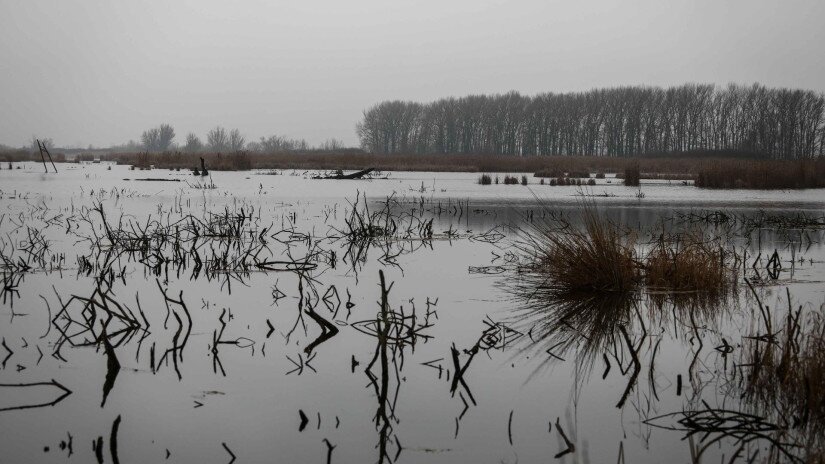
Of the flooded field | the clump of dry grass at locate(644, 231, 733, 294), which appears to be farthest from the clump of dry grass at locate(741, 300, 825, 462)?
the clump of dry grass at locate(644, 231, 733, 294)

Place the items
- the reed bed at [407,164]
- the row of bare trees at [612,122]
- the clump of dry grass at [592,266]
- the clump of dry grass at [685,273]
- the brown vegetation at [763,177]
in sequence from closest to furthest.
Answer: the clump of dry grass at [592,266] → the clump of dry grass at [685,273] → the brown vegetation at [763,177] → the reed bed at [407,164] → the row of bare trees at [612,122]

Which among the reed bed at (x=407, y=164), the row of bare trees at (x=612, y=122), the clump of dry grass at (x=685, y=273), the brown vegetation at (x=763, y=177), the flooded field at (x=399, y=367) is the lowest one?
the flooded field at (x=399, y=367)

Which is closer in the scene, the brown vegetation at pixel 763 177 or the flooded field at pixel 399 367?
the flooded field at pixel 399 367

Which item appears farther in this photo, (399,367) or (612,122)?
(612,122)

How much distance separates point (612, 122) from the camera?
80.0m

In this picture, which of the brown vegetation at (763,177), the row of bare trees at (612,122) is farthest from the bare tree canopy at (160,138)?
the brown vegetation at (763,177)

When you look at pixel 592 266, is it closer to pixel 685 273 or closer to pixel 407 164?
pixel 685 273

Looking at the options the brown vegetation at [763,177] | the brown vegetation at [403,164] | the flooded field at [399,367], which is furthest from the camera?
the brown vegetation at [403,164]

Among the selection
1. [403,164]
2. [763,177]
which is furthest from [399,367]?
[403,164]

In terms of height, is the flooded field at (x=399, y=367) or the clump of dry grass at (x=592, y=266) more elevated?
the clump of dry grass at (x=592, y=266)

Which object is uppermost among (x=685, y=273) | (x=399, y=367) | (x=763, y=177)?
(x=763, y=177)

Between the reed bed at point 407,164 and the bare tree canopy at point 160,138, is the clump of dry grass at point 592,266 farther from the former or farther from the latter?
the bare tree canopy at point 160,138

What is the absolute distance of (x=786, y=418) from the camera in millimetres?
2875

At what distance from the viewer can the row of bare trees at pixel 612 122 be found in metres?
72.1
